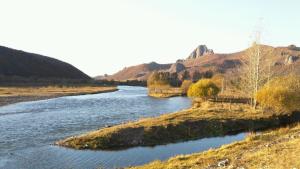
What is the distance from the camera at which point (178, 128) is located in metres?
52.2

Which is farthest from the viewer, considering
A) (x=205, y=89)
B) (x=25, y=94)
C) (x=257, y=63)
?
(x=25, y=94)

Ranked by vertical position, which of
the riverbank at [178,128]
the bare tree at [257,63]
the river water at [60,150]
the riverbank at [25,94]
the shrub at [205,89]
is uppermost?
the bare tree at [257,63]

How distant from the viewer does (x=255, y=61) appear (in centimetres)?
7500

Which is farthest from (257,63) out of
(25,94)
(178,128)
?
(25,94)

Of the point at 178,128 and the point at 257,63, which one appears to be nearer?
the point at 178,128

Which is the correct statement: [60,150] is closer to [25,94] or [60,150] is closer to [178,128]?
[178,128]

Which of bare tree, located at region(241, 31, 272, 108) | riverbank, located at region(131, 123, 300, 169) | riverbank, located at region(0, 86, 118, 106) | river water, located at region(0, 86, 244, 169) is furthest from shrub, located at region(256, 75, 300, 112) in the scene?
riverbank, located at region(0, 86, 118, 106)

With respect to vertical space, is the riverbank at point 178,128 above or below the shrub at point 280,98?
below

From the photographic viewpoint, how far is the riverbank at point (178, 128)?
45688mm

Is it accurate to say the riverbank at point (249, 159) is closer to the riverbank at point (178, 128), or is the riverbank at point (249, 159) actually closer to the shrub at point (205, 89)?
the riverbank at point (178, 128)

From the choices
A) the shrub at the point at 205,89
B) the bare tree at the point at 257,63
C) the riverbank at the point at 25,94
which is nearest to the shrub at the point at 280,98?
the bare tree at the point at 257,63

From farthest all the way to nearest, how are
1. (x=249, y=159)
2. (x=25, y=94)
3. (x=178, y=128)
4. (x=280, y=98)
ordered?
(x=25, y=94) < (x=280, y=98) < (x=178, y=128) < (x=249, y=159)

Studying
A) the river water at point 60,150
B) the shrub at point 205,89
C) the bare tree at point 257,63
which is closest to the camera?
the river water at point 60,150

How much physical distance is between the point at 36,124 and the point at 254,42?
47.1 metres
